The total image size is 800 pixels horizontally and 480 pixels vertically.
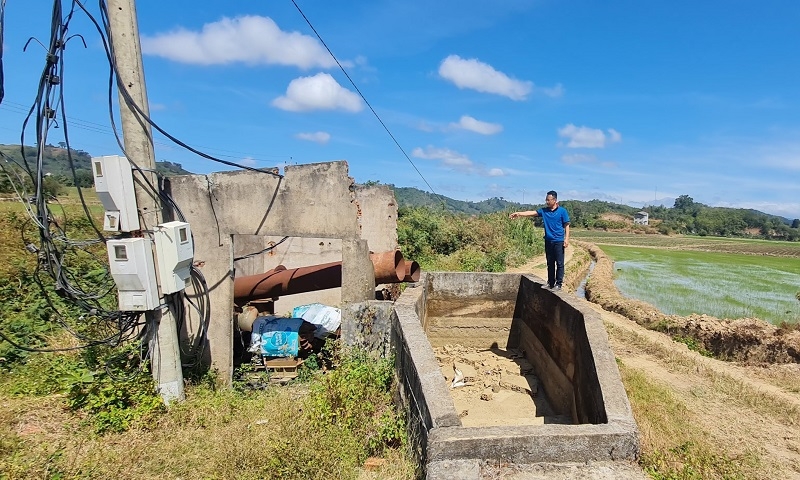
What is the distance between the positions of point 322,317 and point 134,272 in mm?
3350

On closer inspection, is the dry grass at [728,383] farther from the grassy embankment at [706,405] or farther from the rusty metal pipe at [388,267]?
the rusty metal pipe at [388,267]

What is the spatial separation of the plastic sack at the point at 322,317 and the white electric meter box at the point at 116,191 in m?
3.29

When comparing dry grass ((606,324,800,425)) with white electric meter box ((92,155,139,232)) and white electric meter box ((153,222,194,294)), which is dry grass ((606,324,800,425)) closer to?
white electric meter box ((153,222,194,294))

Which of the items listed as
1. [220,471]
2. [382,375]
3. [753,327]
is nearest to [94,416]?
[220,471]

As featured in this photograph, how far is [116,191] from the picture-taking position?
4.09 metres

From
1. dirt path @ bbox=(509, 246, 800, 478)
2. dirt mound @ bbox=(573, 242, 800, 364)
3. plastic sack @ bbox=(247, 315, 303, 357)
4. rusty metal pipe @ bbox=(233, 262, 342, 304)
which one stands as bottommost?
dirt path @ bbox=(509, 246, 800, 478)

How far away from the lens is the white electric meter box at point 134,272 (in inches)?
162

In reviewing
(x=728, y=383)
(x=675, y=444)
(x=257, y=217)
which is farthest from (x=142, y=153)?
(x=728, y=383)

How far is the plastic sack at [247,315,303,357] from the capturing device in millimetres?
6172

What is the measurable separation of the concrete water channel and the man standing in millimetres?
346

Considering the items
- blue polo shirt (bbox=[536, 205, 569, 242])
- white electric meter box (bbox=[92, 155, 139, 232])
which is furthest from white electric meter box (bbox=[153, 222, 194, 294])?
blue polo shirt (bbox=[536, 205, 569, 242])

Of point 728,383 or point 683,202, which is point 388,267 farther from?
point 683,202

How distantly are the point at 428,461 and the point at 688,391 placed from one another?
6250 mm

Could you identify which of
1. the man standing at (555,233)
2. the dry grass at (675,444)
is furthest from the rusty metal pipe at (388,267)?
the dry grass at (675,444)
